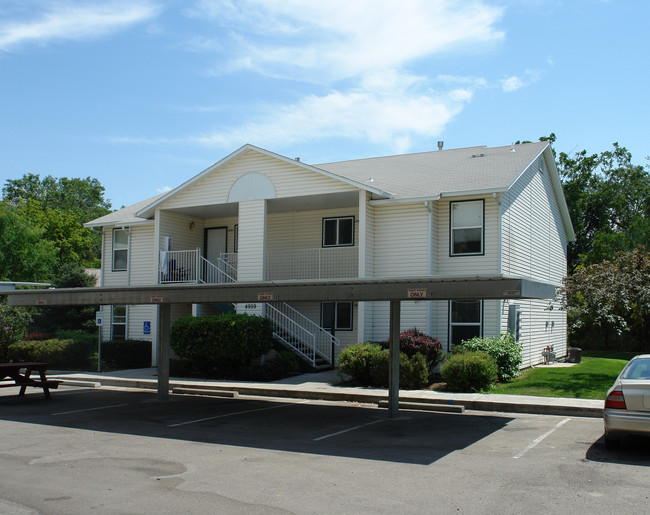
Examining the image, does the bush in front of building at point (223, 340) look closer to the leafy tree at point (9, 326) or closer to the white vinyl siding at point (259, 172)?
the white vinyl siding at point (259, 172)

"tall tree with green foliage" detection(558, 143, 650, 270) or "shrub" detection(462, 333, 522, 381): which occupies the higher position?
"tall tree with green foliage" detection(558, 143, 650, 270)

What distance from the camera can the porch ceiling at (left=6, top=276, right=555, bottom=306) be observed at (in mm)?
10836

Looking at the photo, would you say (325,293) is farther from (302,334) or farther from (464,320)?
(302,334)

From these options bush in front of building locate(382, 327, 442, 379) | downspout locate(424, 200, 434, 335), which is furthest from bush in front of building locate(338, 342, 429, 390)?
downspout locate(424, 200, 434, 335)

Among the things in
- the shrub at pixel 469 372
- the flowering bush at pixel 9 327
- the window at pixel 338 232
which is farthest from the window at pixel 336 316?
the flowering bush at pixel 9 327

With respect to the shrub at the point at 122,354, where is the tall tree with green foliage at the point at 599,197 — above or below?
above

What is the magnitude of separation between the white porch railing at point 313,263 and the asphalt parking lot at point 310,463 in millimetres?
8810

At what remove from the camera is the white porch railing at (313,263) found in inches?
888

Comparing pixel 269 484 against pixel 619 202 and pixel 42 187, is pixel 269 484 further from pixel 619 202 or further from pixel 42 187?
pixel 42 187

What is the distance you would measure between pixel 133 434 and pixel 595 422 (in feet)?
28.7

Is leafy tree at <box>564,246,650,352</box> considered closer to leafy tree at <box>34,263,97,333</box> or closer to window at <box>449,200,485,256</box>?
window at <box>449,200,485,256</box>

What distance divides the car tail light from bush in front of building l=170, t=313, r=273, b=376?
1234 cm

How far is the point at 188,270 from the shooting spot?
2458 cm

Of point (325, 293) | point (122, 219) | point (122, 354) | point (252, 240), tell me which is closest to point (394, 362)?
point (325, 293)
